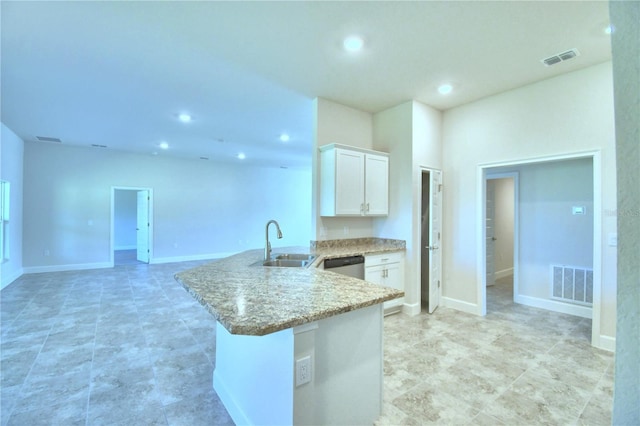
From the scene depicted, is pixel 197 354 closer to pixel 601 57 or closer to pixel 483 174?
pixel 483 174

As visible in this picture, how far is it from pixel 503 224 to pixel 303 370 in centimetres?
570

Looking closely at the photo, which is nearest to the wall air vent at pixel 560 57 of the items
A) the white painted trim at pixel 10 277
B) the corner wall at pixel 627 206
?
the corner wall at pixel 627 206

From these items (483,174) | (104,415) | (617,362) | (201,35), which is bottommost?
(104,415)

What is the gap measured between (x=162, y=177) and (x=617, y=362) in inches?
344

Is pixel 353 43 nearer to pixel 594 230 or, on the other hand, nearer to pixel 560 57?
pixel 560 57

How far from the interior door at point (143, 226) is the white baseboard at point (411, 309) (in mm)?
6670

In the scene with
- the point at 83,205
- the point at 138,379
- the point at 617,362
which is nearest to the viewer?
the point at 617,362

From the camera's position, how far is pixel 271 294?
170 centimetres

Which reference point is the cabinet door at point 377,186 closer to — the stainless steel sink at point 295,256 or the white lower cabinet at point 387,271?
the white lower cabinet at point 387,271

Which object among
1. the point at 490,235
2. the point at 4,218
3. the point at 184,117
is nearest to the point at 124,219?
the point at 4,218

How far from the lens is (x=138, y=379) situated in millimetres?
2441

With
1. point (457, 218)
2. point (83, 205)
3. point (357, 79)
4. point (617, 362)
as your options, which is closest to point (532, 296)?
point (457, 218)

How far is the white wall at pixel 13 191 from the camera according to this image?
5090 mm

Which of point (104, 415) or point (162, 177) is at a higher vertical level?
point (162, 177)
